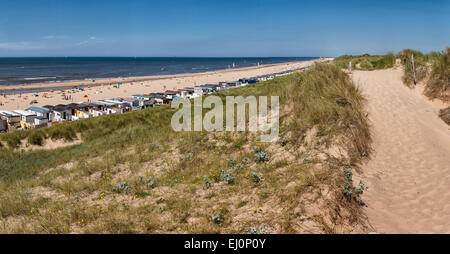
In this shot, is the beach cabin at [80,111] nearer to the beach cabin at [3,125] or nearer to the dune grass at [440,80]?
the beach cabin at [3,125]

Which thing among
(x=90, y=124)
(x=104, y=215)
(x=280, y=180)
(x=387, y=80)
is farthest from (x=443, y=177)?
(x=90, y=124)

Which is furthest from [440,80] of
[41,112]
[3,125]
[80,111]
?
[3,125]

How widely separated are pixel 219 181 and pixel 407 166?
4.71m

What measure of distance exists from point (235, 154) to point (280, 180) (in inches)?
94.3

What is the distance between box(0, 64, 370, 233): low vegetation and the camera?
4.39 meters

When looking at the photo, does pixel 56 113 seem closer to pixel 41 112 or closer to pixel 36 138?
pixel 41 112

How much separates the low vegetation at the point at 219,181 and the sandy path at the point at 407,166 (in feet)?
1.52

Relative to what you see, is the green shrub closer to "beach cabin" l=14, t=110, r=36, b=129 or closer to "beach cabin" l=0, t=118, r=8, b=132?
"beach cabin" l=14, t=110, r=36, b=129

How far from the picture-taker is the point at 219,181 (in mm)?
6133

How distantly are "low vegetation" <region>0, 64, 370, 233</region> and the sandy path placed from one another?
463 mm

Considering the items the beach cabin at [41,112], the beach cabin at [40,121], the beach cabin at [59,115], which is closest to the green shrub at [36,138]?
the beach cabin at [40,121]

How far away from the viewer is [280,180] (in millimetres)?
5461

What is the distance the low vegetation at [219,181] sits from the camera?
439 centimetres

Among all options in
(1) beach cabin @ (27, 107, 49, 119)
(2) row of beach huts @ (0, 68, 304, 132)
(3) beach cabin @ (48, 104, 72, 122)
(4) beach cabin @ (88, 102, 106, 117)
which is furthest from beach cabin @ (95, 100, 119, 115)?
(1) beach cabin @ (27, 107, 49, 119)
